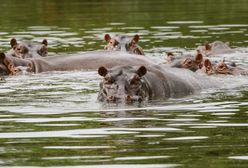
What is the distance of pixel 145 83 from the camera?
506 inches

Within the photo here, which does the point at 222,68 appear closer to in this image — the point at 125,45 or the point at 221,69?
the point at 221,69

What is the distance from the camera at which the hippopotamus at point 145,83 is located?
481 inches

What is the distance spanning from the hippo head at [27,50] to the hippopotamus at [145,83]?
510 cm

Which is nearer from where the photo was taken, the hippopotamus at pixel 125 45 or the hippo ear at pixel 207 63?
the hippo ear at pixel 207 63

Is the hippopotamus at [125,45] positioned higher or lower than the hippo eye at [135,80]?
lower

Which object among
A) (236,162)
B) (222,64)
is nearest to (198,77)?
(222,64)

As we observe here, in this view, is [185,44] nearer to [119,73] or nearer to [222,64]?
[222,64]

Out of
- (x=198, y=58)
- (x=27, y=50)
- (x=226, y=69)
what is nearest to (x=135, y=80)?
(x=198, y=58)

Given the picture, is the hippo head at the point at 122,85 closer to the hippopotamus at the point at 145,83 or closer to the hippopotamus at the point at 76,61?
the hippopotamus at the point at 145,83

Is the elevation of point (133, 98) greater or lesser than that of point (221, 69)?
greater

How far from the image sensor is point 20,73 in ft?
56.2

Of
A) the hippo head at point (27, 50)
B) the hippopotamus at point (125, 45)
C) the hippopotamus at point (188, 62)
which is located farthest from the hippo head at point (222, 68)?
the hippo head at point (27, 50)

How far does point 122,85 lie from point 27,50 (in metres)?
7.20

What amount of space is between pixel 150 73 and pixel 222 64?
11.2 feet
